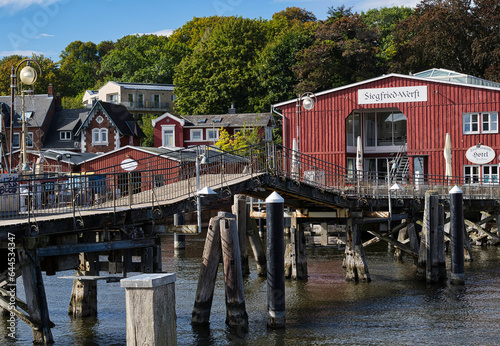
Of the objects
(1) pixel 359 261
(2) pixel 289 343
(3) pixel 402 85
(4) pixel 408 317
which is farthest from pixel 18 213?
(3) pixel 402 85

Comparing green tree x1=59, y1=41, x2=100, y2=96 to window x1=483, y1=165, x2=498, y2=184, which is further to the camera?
green tree x1=59, y1=41, x2=100, y2=96

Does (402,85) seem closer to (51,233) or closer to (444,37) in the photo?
(444,37)

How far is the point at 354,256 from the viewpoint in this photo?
28.8 m

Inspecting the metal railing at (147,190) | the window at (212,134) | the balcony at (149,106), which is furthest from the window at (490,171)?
the balcony at (149,106)

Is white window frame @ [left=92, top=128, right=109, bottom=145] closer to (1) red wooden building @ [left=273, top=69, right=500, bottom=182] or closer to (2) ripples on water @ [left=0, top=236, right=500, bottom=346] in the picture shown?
(1) red wooden building @ [left=273, top=69, right=500, bottom=182]

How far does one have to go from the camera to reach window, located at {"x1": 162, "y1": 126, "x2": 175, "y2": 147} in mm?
77000

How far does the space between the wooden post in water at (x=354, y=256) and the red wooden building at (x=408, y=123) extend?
15.0m

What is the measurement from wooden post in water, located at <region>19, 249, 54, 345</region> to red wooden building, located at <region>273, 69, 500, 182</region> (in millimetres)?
26639

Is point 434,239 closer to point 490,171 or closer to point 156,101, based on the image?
point 490,171

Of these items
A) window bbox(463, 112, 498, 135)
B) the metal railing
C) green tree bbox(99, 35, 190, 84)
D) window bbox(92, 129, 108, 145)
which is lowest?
the metal railing

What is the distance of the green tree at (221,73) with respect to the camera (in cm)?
8288

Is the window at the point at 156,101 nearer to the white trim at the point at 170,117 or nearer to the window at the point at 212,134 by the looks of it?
the white trim at the point at 170,117

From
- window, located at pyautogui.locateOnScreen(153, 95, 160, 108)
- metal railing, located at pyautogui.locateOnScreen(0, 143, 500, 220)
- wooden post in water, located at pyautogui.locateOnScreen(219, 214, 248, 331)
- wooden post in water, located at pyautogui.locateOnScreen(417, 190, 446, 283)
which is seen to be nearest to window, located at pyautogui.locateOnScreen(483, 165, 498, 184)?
metal railing, located at pyautogui.locateOnScreen(0, 143, 500, 220)

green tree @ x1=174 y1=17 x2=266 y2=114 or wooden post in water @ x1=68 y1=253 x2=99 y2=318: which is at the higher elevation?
green tree @ x1=174 y1=17 x2=266 y2=114
